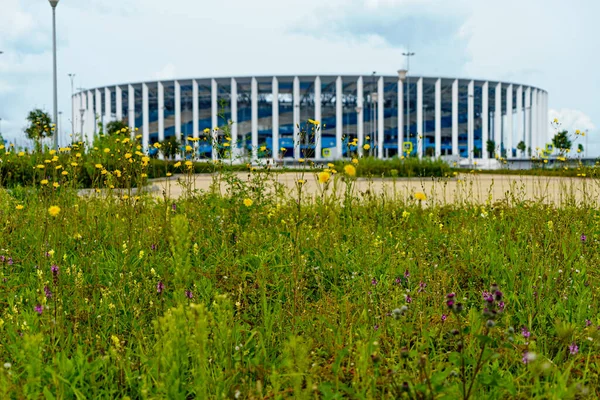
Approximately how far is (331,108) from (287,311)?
73.4 metres

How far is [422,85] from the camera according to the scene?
69.6 meters

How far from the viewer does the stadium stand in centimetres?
6619

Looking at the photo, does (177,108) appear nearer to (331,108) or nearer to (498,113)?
(331,108)

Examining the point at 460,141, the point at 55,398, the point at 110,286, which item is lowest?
the point at 55,398

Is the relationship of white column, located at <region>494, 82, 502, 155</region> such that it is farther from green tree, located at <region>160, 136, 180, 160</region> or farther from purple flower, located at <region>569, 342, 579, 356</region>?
purple flower, located at <region>569, 342, 579, 356</region>

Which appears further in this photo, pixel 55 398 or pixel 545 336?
pixel 545 336

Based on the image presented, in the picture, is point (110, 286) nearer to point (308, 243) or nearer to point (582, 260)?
point (308, 243)

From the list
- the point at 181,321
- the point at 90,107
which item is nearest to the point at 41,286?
the point at 181,321

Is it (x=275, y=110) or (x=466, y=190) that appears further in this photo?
(x=275, y=110)

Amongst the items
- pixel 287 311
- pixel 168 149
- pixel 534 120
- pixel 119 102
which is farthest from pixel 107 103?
pixel 287 311

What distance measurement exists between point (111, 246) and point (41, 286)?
4.04 feet

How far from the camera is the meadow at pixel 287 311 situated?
197 centimetres

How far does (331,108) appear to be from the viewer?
7488cm

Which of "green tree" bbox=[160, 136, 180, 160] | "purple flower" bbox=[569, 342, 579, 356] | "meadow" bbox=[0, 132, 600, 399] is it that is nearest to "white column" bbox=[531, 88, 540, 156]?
"green tree" bbox=[160, 136, 180, 160]
